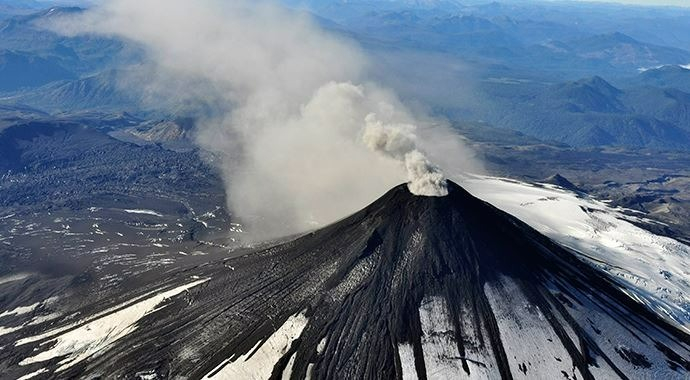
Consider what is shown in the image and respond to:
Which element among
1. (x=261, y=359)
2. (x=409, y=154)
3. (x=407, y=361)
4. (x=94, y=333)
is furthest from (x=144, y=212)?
(x=407, y=361)

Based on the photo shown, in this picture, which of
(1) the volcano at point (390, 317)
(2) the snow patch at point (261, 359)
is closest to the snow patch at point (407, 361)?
(1) the volcano at point (390, 317)

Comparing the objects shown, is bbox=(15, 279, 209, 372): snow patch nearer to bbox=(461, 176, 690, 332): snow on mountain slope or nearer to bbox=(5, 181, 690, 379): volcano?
bbox=(5, 181, 690, 379): volcano

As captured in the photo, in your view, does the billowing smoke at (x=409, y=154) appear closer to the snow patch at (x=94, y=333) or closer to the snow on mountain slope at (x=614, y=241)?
the snow on mountain slope at (x=614, y=241)

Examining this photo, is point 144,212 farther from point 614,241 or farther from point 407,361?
point 407,361

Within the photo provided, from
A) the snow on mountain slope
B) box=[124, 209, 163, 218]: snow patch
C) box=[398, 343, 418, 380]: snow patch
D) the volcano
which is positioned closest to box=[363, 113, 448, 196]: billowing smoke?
the volcano

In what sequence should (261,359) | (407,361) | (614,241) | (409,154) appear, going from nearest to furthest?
(407,361) < (261,359) < (409,154) < (614,241)

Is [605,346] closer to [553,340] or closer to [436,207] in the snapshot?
[553,340]

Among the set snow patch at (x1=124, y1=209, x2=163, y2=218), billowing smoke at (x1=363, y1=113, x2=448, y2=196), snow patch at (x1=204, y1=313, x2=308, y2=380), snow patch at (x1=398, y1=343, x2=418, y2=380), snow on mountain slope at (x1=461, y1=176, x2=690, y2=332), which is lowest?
snow patch at (x1=124, y1=209, x2=163, y2=218)

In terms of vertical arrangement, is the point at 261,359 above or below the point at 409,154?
below
